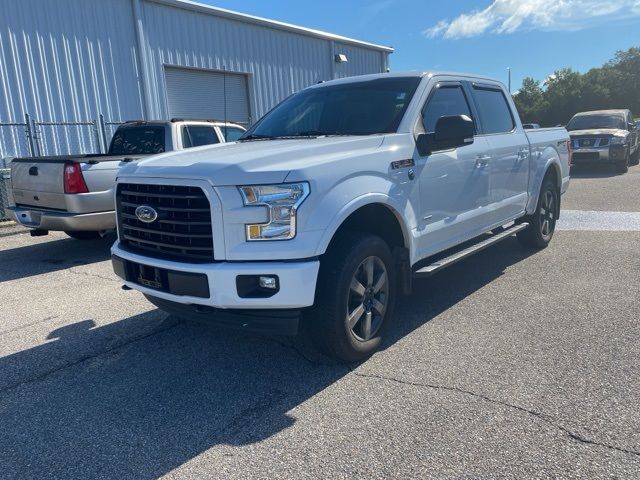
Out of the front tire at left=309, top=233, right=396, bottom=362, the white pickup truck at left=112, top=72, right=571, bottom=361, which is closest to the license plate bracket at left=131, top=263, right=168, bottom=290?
the white pickup truck at left=112, top=72, right=571, bottom=361

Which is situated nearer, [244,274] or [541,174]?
[244,274]

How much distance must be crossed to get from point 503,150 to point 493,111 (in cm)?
56

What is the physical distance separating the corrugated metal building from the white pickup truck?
9.77 meters

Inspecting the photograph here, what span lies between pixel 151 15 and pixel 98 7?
1.48m

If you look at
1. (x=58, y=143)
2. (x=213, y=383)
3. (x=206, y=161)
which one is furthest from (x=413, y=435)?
(x=58, y=143)

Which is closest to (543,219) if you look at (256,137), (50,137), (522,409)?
(256,137)

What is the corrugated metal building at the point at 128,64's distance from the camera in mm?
12289

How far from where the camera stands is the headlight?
3.18 m

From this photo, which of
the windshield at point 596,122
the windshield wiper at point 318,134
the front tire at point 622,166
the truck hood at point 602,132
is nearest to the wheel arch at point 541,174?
the windshield wiper at point 318,134

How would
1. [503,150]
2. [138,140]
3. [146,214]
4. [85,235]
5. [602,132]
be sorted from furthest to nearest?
[602,132] → [138,140] → [85,235] → [503,150] → [146,214]

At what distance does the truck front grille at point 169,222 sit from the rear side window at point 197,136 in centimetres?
441

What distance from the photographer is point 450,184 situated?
455cm

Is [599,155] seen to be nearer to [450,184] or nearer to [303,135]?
[450,184]

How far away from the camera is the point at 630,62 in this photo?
232 ft
